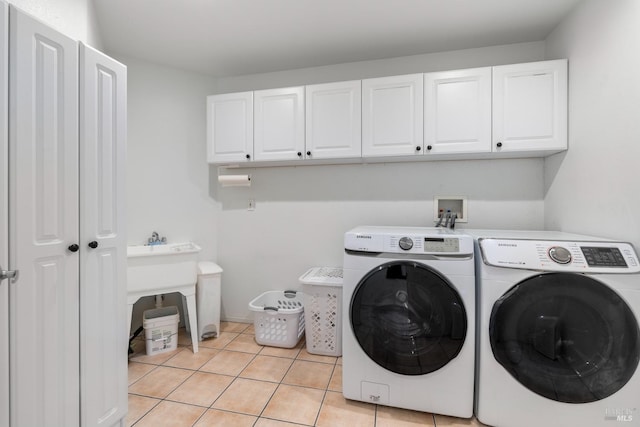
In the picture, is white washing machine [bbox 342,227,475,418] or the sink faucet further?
the sink faucet

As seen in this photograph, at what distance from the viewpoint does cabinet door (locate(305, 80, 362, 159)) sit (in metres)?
2.16

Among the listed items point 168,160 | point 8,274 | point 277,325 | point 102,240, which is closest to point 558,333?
point 277,325

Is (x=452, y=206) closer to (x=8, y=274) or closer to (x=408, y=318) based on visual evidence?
(x=408, y=318)

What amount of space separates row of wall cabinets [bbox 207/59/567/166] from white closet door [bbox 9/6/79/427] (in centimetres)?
128

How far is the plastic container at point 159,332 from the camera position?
2178mm

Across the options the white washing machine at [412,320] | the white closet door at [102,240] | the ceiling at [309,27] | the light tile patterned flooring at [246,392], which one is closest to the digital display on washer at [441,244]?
the white washing machine at [412,320]

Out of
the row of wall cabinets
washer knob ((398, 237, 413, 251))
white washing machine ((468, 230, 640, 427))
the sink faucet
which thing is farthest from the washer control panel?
the sink faucet

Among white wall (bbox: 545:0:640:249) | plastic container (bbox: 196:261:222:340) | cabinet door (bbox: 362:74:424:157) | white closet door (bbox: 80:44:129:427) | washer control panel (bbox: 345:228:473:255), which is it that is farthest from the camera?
plastic container (bbox: 196:261:222:340)

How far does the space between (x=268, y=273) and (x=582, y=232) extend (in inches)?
90.9

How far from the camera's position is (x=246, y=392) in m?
1.76

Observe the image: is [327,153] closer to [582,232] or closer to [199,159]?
[199,159]

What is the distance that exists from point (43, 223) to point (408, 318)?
5.43ft

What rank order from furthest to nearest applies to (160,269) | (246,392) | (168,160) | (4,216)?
(168,160) < (160,269) < (246,392) < (4,216)

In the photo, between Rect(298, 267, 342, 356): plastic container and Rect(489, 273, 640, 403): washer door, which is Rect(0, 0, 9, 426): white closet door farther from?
Rect(489, 273, 640, 403): washer door
